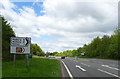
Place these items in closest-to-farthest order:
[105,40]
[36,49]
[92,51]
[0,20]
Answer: [0,20] → [105,40] → [92,51] → [36,49]

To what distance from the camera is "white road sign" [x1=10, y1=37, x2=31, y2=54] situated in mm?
18125

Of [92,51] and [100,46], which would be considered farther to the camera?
[92,51]

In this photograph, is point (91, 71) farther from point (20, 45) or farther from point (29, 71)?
point (20, 45)

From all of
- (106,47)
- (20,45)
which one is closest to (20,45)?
(20,45)

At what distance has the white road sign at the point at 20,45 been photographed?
18.1 metres

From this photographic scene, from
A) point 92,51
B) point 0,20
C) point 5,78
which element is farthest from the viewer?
point 92,51

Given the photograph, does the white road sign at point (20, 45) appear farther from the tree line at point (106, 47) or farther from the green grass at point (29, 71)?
the tree line at point (106, 47)

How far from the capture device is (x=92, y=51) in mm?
89750

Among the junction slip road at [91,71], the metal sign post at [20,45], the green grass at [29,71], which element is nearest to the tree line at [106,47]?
the junction slip road at [91,71]

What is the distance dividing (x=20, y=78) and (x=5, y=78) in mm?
856

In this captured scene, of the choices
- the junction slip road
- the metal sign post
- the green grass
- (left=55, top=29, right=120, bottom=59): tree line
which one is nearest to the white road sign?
the metal sign post

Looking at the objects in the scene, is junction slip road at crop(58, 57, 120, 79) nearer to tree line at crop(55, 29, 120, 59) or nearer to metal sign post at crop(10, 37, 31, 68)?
metal sign post at crop(10, 37, 31, 68)

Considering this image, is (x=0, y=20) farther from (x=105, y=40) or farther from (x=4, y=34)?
(x=105, y=40)

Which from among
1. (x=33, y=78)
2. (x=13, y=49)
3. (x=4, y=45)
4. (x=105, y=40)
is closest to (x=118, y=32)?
(x=105, y=40)
